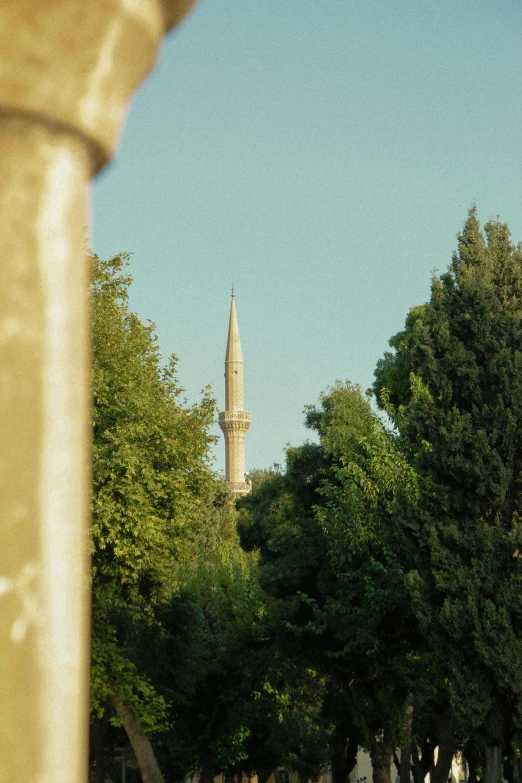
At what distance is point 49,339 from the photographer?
1.80m

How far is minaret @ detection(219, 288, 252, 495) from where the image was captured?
9994 cm

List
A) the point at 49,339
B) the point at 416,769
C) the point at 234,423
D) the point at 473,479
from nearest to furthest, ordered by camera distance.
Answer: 1. the point at 49,339
2. the point at 473,479
3. the point at 416,769
4. the point at 234,423

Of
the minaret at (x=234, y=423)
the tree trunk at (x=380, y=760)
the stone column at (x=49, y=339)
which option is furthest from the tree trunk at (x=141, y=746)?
the minaret at (x=234, y=423)

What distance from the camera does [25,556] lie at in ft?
5.66

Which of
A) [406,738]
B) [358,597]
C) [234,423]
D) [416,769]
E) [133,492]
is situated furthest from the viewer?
[234,423]

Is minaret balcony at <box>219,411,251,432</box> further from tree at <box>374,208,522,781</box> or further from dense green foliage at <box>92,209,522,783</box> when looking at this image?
tree at <box>374,208,522,781</box>

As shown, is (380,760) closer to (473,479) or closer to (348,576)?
(348,576)

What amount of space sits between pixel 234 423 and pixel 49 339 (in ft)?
324

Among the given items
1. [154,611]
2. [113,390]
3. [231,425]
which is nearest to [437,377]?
[113,390]

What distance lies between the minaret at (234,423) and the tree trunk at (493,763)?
7884 centimetres

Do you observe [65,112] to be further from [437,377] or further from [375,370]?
[375,370]

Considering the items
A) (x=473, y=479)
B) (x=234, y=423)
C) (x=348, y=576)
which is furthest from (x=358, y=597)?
(x=234, y=423)

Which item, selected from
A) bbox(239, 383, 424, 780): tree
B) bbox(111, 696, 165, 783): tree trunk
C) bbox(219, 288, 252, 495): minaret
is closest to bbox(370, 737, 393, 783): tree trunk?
bbox(239, 383, 424, 780): tree

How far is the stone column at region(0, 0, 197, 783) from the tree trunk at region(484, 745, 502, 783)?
19483mm
